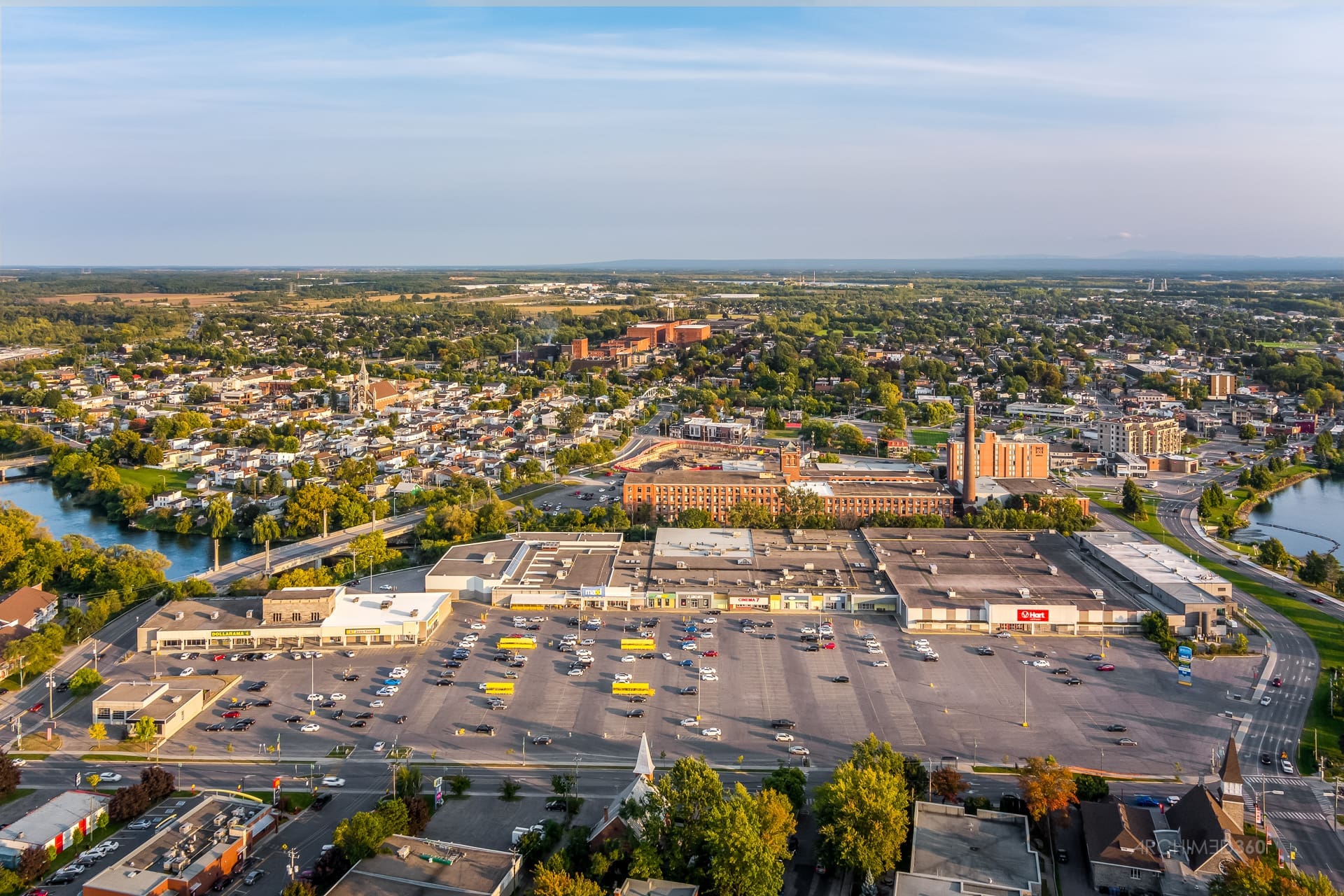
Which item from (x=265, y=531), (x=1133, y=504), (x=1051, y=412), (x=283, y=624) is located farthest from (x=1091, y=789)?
(x=1051, y=412)

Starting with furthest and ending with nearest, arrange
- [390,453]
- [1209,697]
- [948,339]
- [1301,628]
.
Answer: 1. [948,339]
2. [390,453]
3. [1301,628]
4. [1209,697]

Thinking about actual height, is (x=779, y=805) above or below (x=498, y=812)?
above

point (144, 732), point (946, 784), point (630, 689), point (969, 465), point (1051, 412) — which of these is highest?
point (969, 465)

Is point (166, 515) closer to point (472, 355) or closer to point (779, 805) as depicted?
point (779, 805)

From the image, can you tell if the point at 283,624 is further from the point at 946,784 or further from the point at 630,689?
the point at 946,784

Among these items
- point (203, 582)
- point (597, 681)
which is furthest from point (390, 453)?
point (597, 681)

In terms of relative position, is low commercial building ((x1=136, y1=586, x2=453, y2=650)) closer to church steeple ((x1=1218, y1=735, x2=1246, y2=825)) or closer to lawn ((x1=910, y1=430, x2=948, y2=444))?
church steeple ((x1=1218, y1=735, x2=1246, y2=825))

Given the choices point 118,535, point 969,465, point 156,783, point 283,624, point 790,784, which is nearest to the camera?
point 790,784
